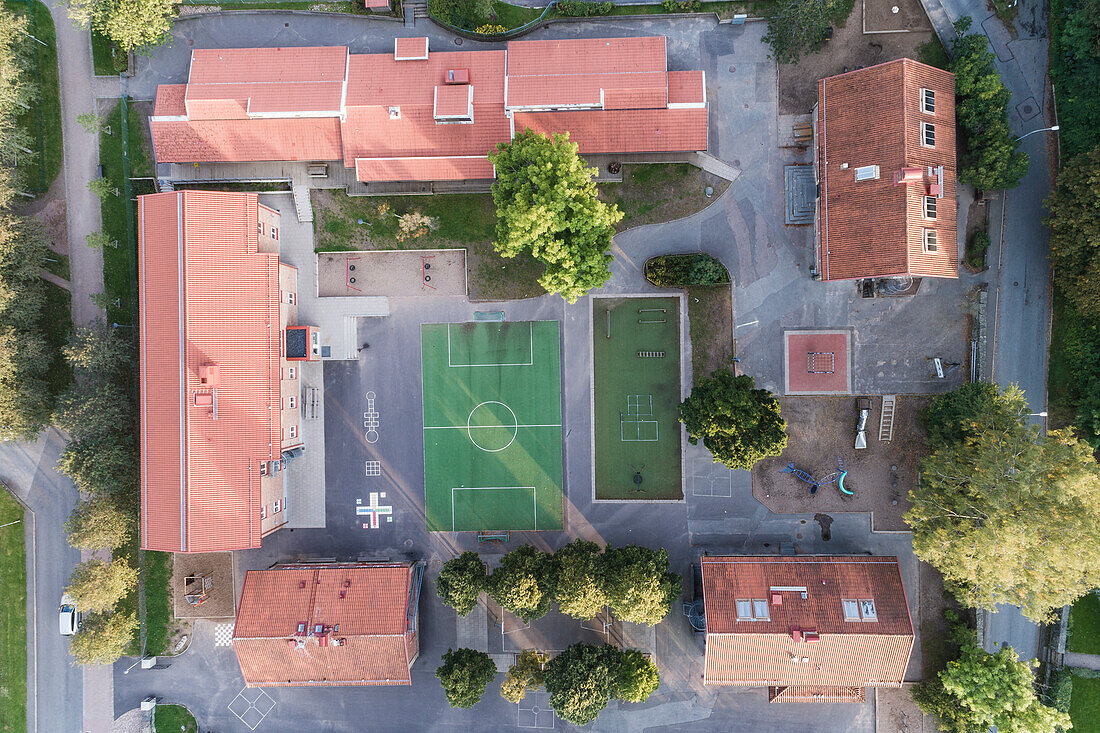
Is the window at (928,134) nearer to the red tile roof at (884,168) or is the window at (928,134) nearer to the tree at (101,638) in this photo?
the red tile roof at (884,168)

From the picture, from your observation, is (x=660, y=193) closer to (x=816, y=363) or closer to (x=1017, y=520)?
(x=816, y=363)

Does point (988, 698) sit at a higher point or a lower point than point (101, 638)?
lower

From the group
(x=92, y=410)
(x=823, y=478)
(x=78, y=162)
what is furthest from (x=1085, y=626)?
(x=78, y=162)

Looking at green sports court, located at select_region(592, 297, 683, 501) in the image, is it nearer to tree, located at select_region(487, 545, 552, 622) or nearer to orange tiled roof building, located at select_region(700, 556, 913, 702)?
tree, located at select_region(487, 545, 552, 622)

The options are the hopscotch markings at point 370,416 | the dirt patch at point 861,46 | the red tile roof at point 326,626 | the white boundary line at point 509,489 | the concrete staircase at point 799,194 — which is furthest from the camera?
the hopscotch markings at point 370,416

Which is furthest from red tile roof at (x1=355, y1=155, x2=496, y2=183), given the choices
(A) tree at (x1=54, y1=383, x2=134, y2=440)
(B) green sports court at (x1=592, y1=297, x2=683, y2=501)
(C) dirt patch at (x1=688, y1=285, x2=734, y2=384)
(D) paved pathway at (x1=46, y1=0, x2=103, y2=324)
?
(A) tree at (x1=54, y1=383, x2=134, y2=440)

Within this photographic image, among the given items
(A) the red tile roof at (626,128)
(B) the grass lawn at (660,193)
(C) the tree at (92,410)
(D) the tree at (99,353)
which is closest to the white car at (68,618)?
(C) the tree at (92,410)
